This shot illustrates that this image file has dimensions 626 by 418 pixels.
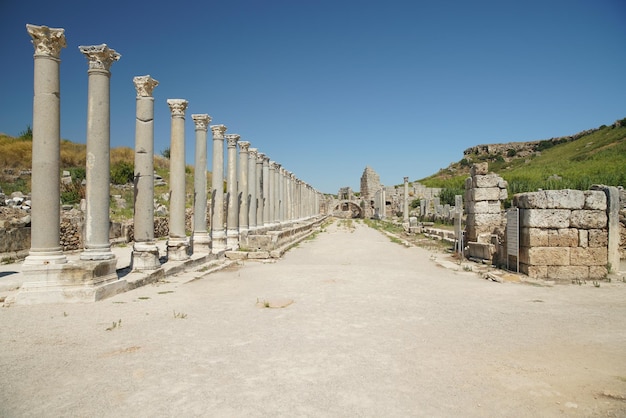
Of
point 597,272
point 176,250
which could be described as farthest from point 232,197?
point 597,272

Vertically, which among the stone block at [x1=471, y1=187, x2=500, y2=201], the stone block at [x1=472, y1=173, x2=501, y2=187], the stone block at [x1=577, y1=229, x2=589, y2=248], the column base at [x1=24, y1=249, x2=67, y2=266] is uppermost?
the stone block at [x1=472, y1=173, x2=501, y2=187]

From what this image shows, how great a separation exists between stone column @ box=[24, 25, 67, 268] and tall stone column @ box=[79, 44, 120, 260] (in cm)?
60

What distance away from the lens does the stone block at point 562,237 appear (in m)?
10.4

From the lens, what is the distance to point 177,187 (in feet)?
39.3

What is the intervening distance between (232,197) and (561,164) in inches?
2125

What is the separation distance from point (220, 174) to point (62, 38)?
27.0 feet

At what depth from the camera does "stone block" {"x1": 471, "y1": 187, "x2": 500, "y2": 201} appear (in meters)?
14.7

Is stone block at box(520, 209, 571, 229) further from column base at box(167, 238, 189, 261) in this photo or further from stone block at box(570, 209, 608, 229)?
column base at box(167, 238, 189, 261)

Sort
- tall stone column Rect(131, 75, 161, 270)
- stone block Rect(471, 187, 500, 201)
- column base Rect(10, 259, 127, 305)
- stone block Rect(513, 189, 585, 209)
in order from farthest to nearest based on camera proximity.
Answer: stone block Rect(471, 187, 500, 201)
stone block Rect(513, 189, 585, 209)
tall stone column Rect(131, 75, 161, 270)
column base Rect(10, 259, 127, 305)

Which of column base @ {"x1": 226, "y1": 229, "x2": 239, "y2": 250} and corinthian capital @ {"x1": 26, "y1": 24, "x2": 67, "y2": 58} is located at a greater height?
corinthian capital @ {"x1": 26, "y1": 24, "x2": 67, "y2": 58}

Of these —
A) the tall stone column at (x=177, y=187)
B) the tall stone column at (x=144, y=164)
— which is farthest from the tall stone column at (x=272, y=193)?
the tall stone column at (x=144, y=164)

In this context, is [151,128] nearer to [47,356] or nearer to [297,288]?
[297,288]

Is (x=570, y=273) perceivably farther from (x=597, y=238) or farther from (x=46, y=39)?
(x=46, y=39)

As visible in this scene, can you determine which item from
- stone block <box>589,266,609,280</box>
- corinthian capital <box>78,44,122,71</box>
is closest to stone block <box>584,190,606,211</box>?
stone block <box>589,266,609,280</box>
